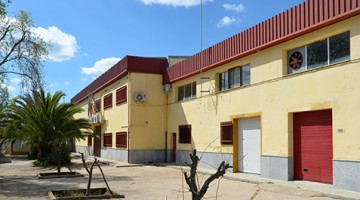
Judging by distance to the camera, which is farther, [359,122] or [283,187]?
[283,187]

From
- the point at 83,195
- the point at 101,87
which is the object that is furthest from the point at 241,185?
the point at 101,87

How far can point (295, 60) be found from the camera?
1559cm

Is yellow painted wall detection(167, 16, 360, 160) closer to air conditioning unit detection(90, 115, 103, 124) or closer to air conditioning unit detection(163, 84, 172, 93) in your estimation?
air conditioning unit detection(163, 84, 172, 93)

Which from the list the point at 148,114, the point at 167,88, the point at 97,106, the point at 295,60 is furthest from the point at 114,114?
the point at 295,60

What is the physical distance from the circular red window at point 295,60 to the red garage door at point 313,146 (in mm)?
1844

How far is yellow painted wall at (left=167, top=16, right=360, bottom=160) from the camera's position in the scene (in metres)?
12.7

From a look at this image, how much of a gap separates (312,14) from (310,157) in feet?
16.6

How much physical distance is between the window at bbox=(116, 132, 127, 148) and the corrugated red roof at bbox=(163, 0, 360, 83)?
7.96 m

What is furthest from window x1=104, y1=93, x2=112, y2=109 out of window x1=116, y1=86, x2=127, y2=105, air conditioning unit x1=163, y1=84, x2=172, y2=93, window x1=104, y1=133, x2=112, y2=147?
air conditioning unit x1=163, y1=84, x2=172, y2=93

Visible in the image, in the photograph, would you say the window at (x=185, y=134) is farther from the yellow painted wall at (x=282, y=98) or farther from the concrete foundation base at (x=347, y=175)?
the concrete foundation base at (x=347, y=175)

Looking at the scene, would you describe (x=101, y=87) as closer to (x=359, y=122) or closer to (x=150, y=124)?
(x=150, y=124)

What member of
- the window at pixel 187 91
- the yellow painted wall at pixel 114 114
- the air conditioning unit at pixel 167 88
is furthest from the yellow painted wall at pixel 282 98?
the yellow painted wall at pixel 114 114

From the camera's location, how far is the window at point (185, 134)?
24531mm

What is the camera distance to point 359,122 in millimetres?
12320
